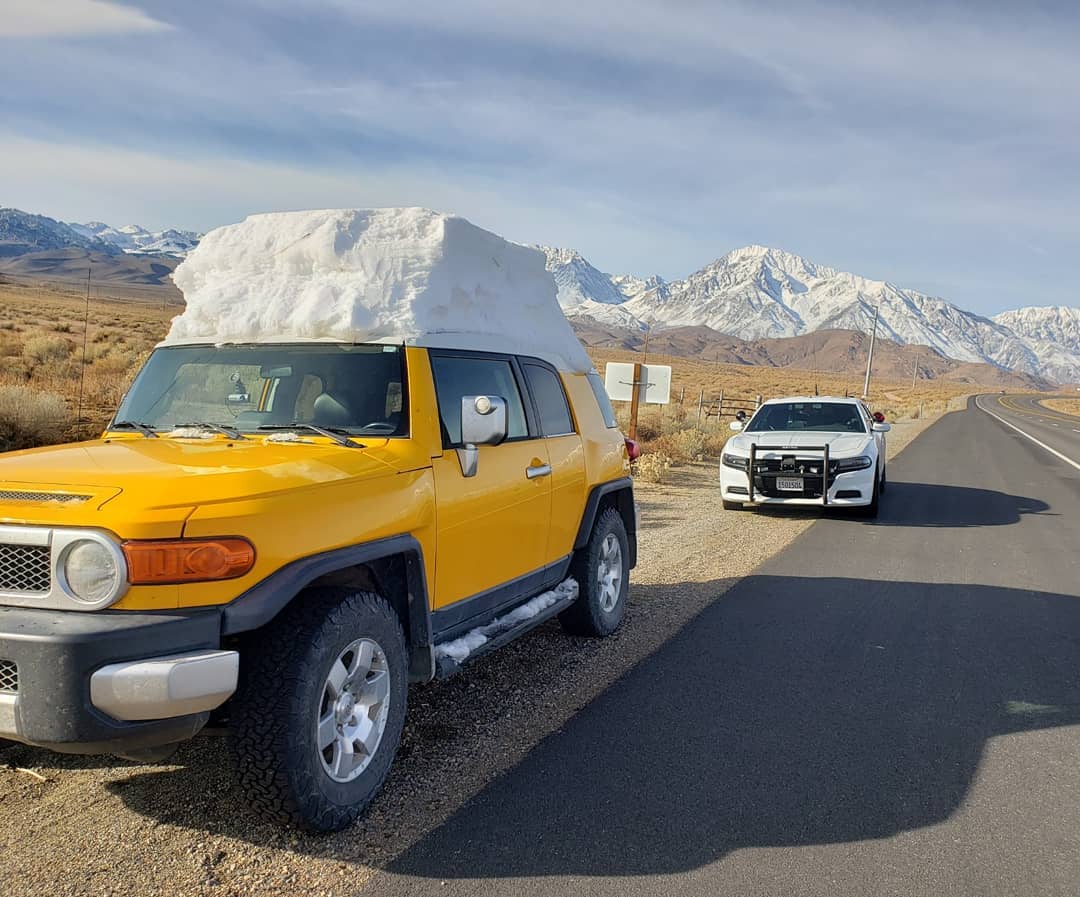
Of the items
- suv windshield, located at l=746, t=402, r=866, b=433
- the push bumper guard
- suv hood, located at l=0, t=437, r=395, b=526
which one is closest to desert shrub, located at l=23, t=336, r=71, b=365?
suv windshield, located at l=746, t=402, r=866, b=433

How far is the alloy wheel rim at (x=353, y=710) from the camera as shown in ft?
11.4

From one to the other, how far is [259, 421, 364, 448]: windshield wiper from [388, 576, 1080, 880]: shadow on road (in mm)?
1585

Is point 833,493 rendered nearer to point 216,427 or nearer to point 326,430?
point 326,430

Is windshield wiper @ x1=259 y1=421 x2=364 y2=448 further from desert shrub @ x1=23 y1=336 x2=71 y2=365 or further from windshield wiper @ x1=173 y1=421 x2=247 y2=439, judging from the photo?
desert shrub @ x1=23 y1=336 x2=71 y2=365

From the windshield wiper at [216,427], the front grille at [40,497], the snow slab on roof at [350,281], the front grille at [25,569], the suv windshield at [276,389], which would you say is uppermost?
the snow slab on roof at [350,281]

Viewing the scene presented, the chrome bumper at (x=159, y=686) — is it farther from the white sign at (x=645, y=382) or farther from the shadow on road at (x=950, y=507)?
the white sign at (x=645, y=382)

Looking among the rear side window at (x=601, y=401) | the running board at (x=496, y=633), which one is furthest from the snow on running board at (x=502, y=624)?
the rear side window at (x=601, y=401)

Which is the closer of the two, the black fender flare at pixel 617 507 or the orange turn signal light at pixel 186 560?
the orange turn signal light at pixel 186 560

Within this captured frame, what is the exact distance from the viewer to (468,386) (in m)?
4.74

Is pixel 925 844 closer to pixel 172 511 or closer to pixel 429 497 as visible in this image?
pixel 429 497

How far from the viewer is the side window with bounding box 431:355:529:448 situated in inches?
173

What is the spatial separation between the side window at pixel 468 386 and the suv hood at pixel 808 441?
7.64 meters

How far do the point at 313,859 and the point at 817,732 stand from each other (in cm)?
260

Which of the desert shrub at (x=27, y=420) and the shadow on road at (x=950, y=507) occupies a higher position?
the desert shrub at (x=27, y=420)
